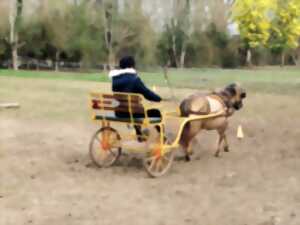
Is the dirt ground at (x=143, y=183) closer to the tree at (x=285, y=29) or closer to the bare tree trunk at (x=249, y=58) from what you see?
the bare tree trunk at (x=249, y=58)

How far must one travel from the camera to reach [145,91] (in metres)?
10.8

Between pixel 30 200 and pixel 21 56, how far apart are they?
46.1m

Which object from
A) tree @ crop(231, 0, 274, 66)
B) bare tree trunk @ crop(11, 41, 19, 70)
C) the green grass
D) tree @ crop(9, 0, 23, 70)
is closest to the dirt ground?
the green grass

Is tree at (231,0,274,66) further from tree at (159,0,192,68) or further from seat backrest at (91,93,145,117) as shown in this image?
seat backrest at (91,93,145,117)

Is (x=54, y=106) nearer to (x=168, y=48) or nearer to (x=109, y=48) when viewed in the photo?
(x=109, y=48)

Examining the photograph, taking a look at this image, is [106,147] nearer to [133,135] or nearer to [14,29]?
[133,135]

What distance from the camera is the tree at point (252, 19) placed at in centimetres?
6900

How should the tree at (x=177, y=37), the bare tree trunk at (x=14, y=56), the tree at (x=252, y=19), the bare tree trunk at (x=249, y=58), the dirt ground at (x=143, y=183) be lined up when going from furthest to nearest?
the tree at (x=252, y=19)
the bare tree trunk at (x=249, y=58)
the tree at (x=177, y=37)
the bare tree trunk at (x=14, y=56)
the dirt ground at (x=143, y=183)

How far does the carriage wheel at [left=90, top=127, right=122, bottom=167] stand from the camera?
10.9 meters

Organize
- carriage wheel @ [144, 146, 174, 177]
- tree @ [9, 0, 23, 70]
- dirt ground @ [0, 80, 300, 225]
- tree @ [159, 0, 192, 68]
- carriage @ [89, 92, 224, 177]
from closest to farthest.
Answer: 1. dirt ground @ [0, 80, 300, 225]
2. carriage wheel @ [144, 146, 174, 177]
3. carriage @ [89, 92, 224, 177]
4. tree @ [9, 0, 23, 70]
5. tree @ [159, 0, 192, 68]

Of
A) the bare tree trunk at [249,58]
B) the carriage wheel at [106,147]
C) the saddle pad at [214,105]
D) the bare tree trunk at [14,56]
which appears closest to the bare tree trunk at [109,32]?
the bare tree trunk at [14,56]

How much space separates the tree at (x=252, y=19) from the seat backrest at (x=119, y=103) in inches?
2298

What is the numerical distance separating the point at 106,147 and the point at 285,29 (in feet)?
209

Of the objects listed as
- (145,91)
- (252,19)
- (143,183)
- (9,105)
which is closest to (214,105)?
(145,91)
